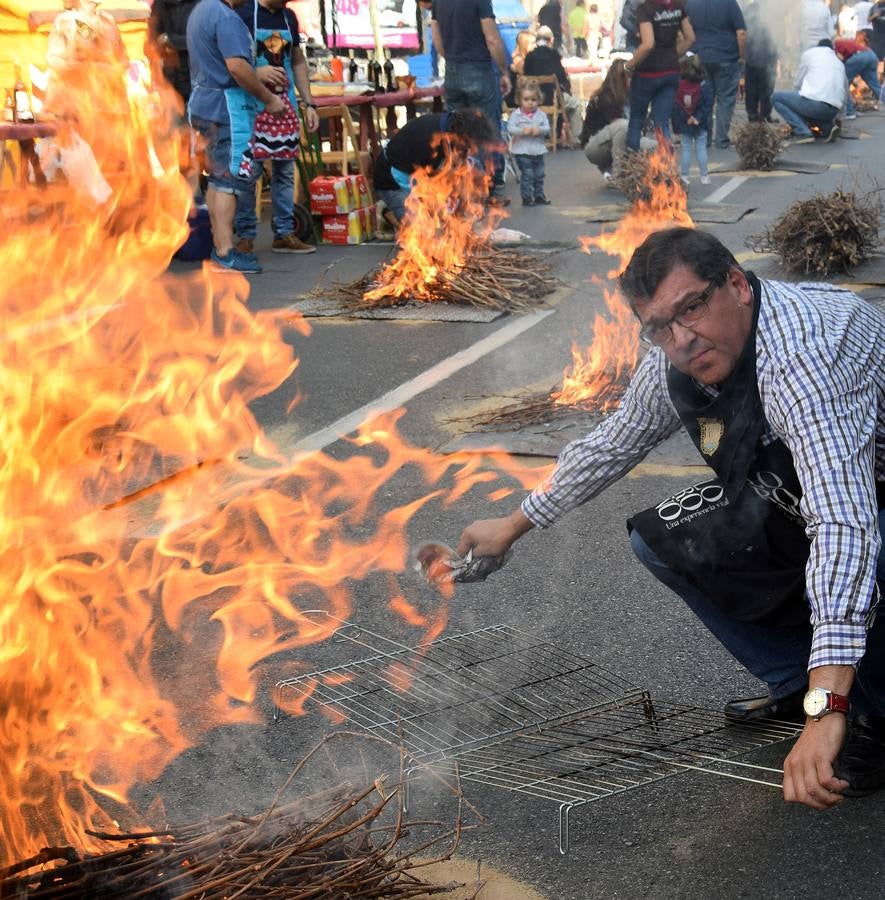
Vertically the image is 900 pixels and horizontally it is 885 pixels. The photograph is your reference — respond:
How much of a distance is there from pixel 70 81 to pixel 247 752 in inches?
369

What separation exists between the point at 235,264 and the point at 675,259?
7.69 metres

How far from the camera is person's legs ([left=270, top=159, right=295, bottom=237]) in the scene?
10688 millimetres

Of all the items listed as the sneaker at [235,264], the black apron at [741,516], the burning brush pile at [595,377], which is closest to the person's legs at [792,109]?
the burning brush pile at [595,377]

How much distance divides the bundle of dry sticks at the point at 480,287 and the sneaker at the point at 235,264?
3.32 ft

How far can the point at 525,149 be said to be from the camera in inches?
511

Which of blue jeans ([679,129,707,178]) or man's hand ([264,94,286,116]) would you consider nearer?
man's hand ([264,94,286,116])

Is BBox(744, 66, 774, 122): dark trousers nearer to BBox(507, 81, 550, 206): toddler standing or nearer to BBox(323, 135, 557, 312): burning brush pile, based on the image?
BBox(507, 81, 550, 206): toddler standing

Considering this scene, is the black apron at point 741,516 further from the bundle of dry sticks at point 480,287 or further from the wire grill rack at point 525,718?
the bundle of dry sticks at point 480,287

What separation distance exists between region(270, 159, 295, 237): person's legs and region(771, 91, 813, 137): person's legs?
9.69 m

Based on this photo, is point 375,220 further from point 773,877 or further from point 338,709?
point 773,877

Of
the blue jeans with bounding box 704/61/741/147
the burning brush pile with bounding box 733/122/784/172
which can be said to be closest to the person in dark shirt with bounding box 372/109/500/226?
the burning brush pile with bounding box 733/122/784/172

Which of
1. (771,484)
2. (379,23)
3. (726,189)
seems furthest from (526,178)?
(771,484)

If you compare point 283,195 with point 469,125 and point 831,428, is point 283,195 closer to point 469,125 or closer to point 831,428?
point 469,125

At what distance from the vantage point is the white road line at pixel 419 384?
6320 mm
